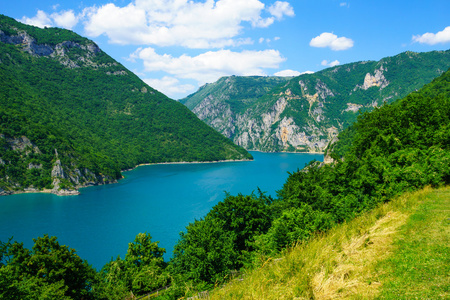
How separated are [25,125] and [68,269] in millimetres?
137781

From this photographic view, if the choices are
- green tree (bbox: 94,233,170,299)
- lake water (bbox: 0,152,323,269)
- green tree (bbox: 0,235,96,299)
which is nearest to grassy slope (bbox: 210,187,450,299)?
green tree (bbox: 0,235,96,299)

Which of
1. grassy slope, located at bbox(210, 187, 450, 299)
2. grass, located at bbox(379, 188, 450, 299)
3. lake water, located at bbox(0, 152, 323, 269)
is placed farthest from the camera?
lake water, located at bbox(0, 152, 323, 269)

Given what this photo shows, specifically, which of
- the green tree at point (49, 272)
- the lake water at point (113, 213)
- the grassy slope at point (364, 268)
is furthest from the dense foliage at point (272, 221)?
the lake water at point (113, 213)

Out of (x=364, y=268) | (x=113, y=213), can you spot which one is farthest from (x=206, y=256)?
(x=113, y=213)

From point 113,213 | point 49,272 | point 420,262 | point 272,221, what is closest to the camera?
point 420,262

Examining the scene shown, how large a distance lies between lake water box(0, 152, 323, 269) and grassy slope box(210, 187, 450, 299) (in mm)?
44034

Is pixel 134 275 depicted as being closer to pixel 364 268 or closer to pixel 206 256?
pixel 206 256

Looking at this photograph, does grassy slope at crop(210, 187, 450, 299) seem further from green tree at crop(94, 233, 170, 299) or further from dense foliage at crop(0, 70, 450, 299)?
green tree at crop(94, 233, 170, 299)

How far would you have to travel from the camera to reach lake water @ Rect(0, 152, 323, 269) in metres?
57.3

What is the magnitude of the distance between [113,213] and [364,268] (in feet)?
272

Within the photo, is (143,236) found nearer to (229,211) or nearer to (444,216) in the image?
(229,211)

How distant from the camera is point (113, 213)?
78688 millimetres

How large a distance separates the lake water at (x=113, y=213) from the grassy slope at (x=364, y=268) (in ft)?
144

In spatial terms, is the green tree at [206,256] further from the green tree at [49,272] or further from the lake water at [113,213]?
the lake water at [113,213]
